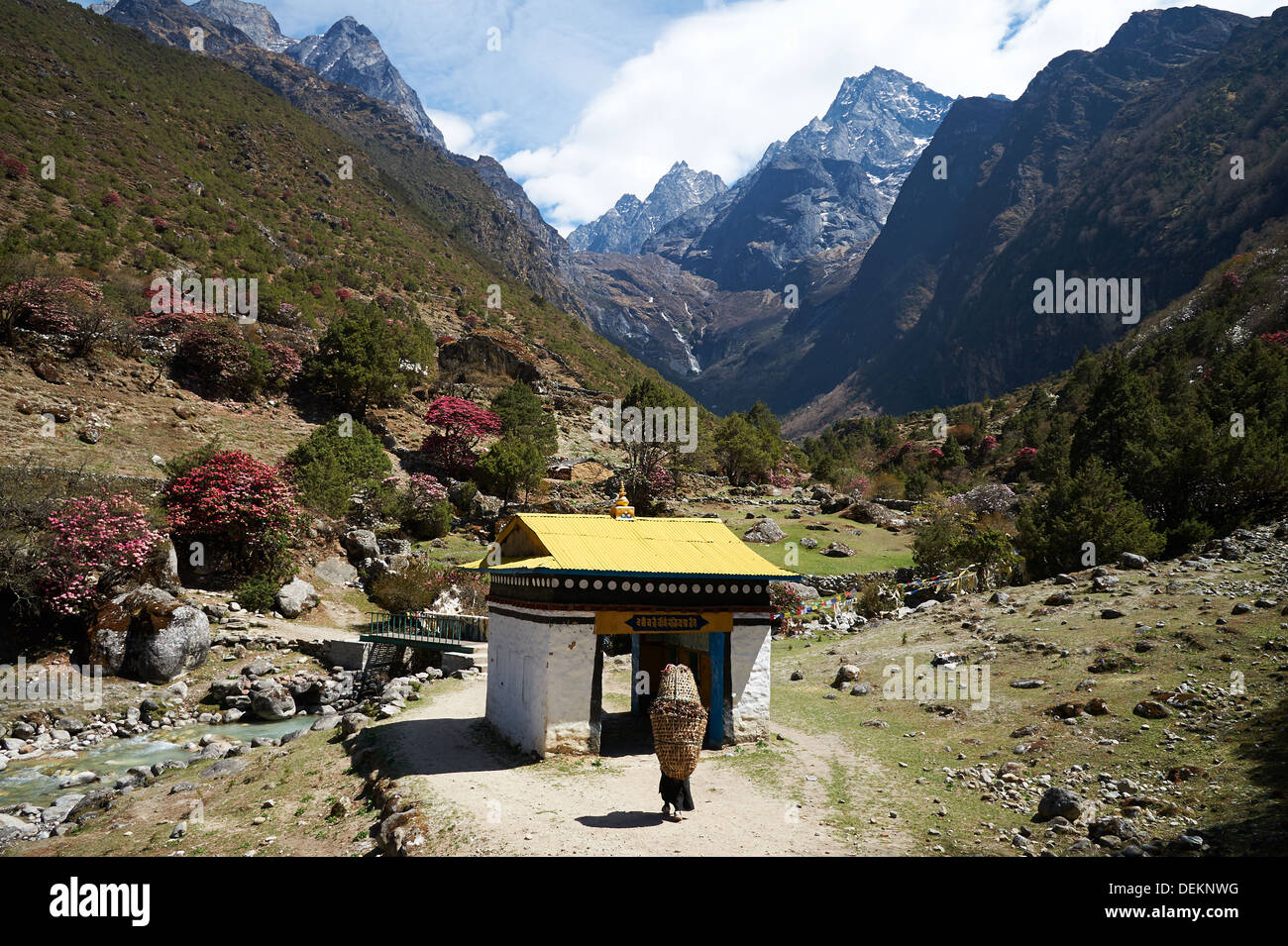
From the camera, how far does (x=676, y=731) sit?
32.7 ft

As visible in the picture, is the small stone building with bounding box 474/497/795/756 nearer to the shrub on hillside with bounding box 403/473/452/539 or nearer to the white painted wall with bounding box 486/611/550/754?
the white painted wall with bounding box 486/611/550/754

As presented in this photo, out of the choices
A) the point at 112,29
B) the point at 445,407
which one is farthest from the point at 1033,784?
the point at 112,29

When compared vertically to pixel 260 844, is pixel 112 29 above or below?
above

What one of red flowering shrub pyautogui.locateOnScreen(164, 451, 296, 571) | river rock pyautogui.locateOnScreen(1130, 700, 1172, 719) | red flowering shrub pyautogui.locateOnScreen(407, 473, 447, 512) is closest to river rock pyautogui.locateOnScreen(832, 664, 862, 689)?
river rock pyautogui.locateOnScreen(1130, 700, 1172, 719)

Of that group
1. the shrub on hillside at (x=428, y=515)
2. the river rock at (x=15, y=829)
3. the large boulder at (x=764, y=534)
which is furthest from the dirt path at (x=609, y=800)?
the large boulder at (x=764, y=534)

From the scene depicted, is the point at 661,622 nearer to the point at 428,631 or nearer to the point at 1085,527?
the point at 428,631

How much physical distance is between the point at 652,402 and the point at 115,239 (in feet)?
143

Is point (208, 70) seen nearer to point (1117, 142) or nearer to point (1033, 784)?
point (1033, 784)

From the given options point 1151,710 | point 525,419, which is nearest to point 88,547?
point 1151,710

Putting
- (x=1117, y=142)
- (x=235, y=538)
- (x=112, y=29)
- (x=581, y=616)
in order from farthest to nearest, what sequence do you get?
1. (x=1117, y=142)
2. (x=112, y=29)
3. (x=235, y=538)
4. (x=581, y=616)

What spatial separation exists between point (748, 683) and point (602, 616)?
367 cm

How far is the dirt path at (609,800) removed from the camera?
911 centimetres

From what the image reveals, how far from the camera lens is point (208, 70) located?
9350cm

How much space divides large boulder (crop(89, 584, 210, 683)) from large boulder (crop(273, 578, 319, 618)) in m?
5.96
